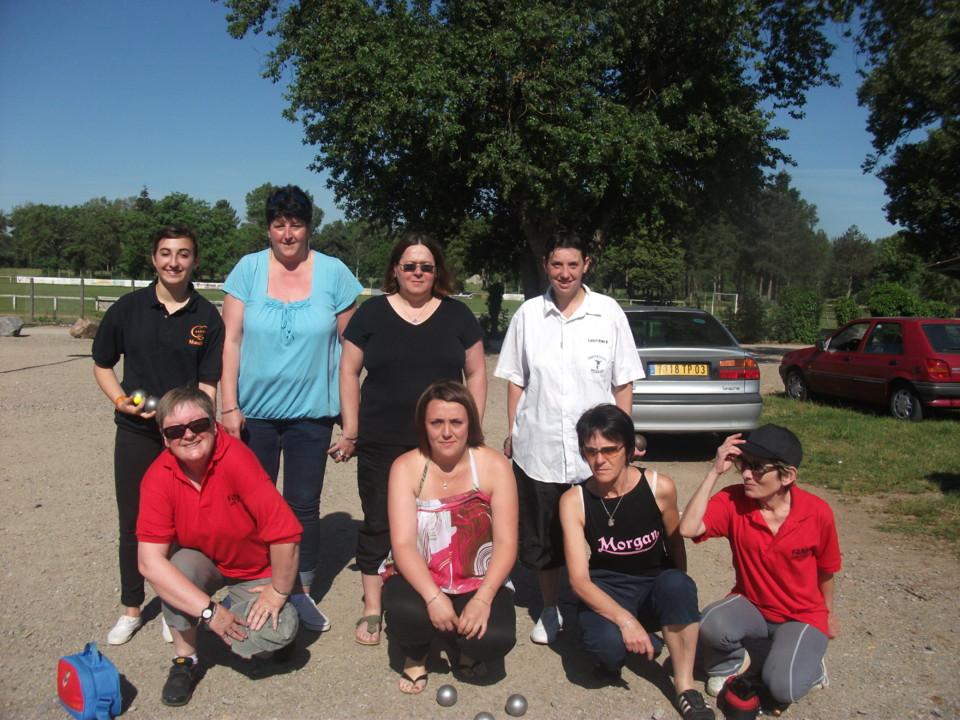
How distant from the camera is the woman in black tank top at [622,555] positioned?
10.5 feet

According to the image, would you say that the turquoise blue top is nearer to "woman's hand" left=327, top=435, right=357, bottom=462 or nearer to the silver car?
"woman's hand" left=327, top=435, right=357, bottom=462

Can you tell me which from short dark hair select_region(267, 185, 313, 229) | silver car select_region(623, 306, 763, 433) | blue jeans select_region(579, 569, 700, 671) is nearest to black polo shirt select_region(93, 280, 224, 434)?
short dark hair select_region(267, 185, 313, 229)

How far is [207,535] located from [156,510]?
24 centimetres

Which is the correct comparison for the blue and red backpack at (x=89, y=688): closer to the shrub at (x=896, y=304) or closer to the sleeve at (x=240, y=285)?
the sleeve at (x=240, y=285)

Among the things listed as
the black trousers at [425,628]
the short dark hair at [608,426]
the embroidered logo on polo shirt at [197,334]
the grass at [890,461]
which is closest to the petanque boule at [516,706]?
the black trousers at [425,628]

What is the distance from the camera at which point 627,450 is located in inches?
133

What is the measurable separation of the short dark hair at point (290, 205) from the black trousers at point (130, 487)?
122cm

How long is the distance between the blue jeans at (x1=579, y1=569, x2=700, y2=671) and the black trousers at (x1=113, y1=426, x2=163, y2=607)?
2161 millimetres

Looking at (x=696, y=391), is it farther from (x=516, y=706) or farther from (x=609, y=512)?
(x=516, y=706)

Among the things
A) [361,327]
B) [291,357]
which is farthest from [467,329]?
[291,357]

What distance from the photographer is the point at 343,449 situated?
12.5ft

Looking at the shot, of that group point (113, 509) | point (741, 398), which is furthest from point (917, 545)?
point (113, 509)

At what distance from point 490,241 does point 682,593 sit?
24216 mm

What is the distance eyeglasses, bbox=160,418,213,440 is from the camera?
3.20 metres
